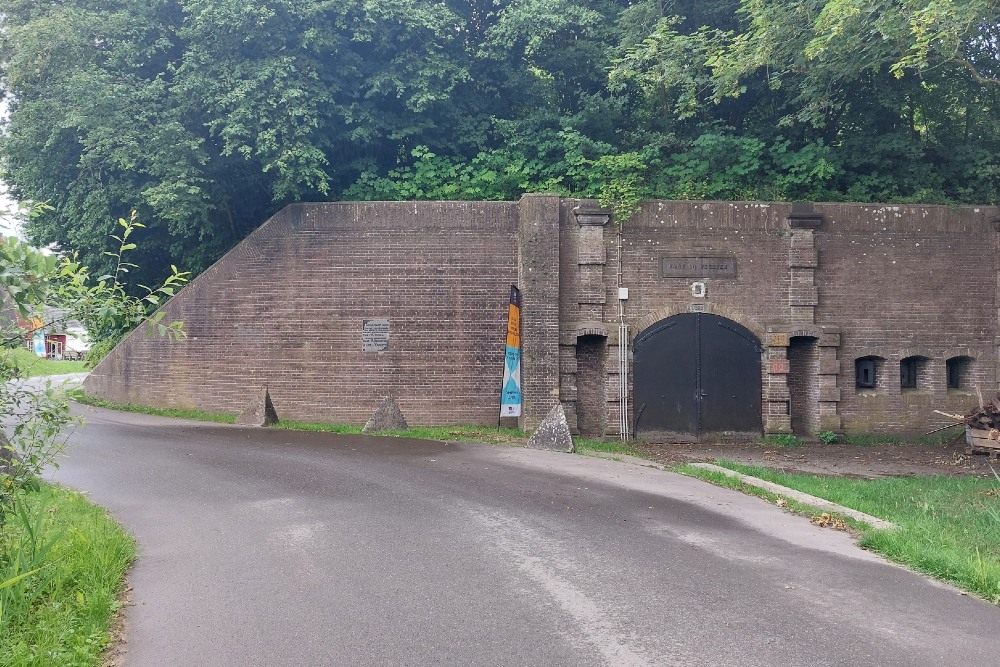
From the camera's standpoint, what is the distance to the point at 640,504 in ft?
29.8

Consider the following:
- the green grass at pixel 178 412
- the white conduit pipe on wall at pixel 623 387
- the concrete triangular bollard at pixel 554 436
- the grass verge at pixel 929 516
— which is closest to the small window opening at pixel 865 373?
the grass verge at pixel 929 516

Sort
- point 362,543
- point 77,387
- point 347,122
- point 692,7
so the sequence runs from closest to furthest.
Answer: point 77,387
point 362,543
point 347,122
point 692,7

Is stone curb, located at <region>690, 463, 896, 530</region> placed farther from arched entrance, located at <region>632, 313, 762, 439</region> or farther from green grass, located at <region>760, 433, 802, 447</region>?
green grass, located at <region>760, 433, 802, 447</region>

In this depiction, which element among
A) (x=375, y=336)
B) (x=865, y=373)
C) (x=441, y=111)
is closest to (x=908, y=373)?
(x=865, y=373)

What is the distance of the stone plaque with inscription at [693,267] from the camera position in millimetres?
15398

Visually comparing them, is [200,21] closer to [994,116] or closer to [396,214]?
[396,214]

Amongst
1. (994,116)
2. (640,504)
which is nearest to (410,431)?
(640,504)

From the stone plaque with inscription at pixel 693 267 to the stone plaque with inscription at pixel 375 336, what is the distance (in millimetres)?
5649

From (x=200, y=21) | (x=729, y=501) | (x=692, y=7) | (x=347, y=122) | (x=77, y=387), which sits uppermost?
(x=692, y=7)

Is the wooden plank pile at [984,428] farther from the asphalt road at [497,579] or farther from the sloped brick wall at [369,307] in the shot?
the sloped brick wall at [369,307]

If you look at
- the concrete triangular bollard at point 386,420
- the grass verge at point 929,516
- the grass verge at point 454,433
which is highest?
the concrete triangular bollard at point 386,420

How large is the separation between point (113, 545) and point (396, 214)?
10493 millimetres

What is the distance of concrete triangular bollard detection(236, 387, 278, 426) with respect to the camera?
1539cm

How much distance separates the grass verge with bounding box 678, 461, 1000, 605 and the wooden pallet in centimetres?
249
